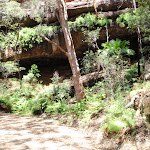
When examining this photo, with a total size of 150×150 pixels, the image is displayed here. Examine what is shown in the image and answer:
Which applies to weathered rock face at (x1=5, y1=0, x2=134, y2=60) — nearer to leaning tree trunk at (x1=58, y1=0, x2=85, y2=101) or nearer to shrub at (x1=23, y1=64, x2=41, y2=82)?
shrub at (x1=23, y1=64, x2=41, y2=82)

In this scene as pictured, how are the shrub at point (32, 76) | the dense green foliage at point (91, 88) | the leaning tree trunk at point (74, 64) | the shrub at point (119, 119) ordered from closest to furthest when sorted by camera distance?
1. the shrub at point (119, 119)
2. the dense green foliage at point (91, 88)
3. the leaning tree trunk at point (74, 64)
4. the shrub at point (32, 76)

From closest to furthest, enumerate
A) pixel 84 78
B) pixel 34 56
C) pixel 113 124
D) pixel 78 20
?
pixel 113 124, pixel 84 78, pixel 78 20, pixel 34 56

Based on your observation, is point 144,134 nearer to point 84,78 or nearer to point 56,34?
point 84,78

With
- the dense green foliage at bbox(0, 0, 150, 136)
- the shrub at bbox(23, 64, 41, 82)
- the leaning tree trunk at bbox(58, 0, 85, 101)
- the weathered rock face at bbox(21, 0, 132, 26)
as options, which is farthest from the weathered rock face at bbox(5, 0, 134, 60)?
the leaning tree trunk at bbox(58, 0, 85, 101)

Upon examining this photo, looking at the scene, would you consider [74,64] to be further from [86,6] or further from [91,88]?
[86,6]

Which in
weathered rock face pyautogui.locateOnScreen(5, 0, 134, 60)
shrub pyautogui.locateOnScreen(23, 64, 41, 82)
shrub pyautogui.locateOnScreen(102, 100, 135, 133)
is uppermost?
weathered rock face pyautogui.locateOnScreen(5, 0, 134, 60)

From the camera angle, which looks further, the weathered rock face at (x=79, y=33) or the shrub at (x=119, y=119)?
the weathered rock face at (x=79, y=33)

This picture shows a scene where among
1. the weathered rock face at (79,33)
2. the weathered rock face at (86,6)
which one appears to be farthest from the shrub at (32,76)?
the weathered rock face at (86,6)

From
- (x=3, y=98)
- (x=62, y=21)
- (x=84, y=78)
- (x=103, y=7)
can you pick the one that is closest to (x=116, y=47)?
(x=84, y=78)

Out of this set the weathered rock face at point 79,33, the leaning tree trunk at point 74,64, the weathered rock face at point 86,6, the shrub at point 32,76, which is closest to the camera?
the leaning tree trunk at point 74,64

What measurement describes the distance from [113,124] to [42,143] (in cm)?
180

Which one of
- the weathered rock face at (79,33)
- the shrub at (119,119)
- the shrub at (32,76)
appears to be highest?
the weathered rock face at (79,33)

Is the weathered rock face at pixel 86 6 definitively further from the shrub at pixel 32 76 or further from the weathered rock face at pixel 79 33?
the shrub at pixel 32 76

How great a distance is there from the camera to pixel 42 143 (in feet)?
11.4
